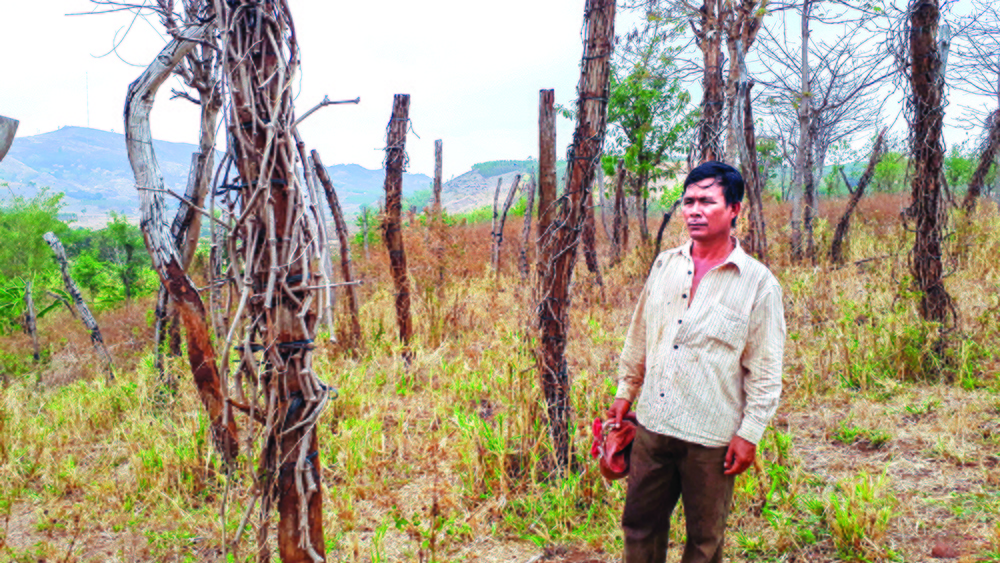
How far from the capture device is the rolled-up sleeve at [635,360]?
7.34 feet

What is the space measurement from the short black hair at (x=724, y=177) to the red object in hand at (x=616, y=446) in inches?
35.1

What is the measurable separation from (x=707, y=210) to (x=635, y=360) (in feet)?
2.14

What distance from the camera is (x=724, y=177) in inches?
74.9

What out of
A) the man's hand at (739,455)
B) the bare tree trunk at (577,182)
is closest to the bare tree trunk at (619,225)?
the bare tree trunk at (577,182)

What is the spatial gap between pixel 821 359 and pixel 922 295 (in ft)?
2.91

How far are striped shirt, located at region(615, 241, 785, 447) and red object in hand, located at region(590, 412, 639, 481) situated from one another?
23 cm

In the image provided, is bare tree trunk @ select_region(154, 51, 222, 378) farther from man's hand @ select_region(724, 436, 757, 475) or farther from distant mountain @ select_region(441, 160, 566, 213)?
distant mountain @ select_region(441, 160, 566, 213)

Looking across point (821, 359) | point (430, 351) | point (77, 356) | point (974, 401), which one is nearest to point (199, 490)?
point (430, 351)

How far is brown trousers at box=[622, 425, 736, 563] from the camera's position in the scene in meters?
1.92

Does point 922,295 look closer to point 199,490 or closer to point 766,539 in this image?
point 766,539

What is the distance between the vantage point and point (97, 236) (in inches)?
1189

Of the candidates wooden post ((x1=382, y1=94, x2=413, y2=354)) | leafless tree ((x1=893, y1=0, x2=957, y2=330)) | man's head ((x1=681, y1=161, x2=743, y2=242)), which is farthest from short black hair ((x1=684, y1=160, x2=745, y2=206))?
wooden post ((x1=382, y1=94, x2=413, y2=354))

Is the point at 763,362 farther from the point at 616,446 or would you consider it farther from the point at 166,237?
the point at 166,237

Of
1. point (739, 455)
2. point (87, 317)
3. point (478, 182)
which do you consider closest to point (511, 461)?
point (739, 455)
